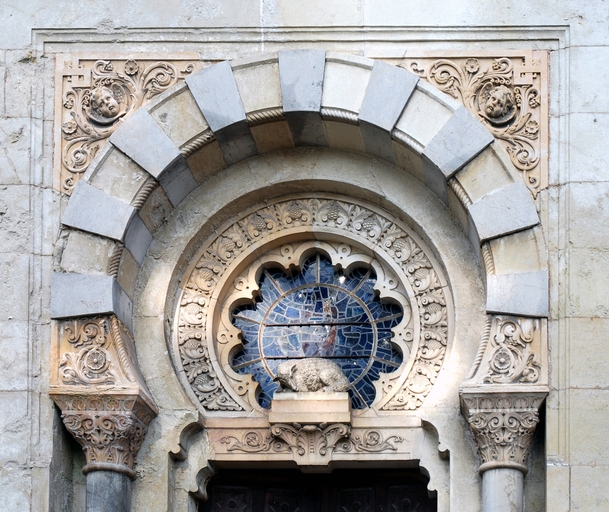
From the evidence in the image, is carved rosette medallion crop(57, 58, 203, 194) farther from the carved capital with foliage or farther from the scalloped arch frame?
the carved capital with foliage

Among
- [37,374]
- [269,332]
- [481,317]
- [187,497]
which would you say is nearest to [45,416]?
[37,374]

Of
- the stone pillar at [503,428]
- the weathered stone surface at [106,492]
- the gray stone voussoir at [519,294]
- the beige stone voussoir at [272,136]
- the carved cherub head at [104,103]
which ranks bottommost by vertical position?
the weathered stone surface at [106,492]

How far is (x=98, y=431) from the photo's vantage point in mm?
13211

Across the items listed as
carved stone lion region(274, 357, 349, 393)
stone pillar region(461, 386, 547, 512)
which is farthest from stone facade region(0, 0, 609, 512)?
carved stone lion region(274, 357, 349, 393)

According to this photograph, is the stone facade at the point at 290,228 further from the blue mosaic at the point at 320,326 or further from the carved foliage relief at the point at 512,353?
the blue mosaic at the point at 320,326

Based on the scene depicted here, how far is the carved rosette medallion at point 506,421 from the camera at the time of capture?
42.3 ft

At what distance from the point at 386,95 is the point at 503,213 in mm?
1456

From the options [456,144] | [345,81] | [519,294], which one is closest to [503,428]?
[519,294]

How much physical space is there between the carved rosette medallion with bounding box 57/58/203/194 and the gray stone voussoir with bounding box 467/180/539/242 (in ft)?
9.20

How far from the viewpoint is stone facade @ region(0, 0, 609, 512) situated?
13133mm

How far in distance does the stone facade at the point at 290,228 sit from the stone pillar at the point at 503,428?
0.06 feet

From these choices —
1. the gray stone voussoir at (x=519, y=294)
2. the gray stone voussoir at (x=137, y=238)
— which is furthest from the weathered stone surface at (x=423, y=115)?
the gray stone voussoir at (x=137, y=238)

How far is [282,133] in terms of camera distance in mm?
14133

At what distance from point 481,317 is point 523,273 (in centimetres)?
64
